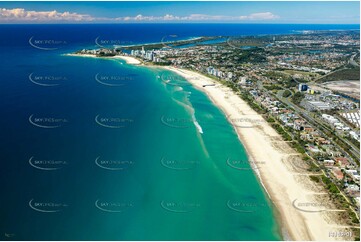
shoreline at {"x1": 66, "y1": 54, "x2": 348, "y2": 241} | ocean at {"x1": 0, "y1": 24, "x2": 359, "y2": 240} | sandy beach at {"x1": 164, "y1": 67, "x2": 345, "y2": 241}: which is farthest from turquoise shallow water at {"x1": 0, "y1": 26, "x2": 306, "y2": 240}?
sandy beach at {"x1": 164, "y1": 67, "x2": 345, "y2": 241}

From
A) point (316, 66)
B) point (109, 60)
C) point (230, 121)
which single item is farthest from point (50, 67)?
point (316, 66)

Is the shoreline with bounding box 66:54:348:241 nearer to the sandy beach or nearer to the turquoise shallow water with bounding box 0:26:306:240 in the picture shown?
the sandy beach

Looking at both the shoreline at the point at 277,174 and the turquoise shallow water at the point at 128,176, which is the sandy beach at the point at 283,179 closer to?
the shoreline at the point at 277,174

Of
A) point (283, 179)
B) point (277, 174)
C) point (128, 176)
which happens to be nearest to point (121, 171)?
point (128, 176)

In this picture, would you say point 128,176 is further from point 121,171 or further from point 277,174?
point 277,174

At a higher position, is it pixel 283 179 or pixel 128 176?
pixel 128 176

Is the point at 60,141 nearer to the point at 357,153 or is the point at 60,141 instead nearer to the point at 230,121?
the point at 230,121
